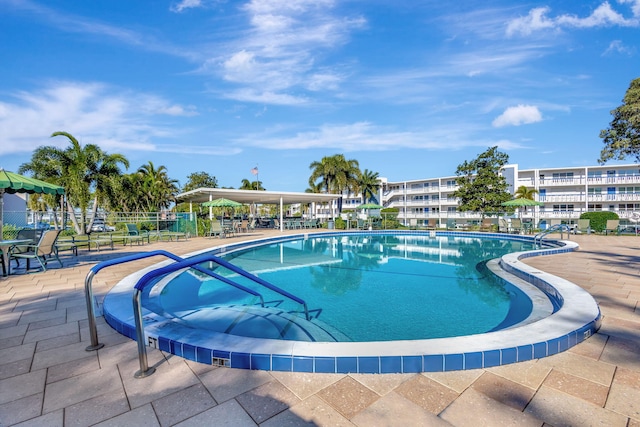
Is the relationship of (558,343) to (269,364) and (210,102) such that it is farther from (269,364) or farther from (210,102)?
(210,102)

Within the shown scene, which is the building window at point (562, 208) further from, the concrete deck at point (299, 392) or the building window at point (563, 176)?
the concrete deck at point (299, 392)

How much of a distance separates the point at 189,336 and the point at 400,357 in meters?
1.77

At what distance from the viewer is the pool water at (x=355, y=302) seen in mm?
3668

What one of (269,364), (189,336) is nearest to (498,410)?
(269,364)

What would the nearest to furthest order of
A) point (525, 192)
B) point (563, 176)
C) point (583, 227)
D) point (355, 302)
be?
point (355, 302) → point (583, 227) → point (525, 192) → point (563, 176)

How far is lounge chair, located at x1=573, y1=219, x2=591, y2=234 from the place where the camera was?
1594 cm

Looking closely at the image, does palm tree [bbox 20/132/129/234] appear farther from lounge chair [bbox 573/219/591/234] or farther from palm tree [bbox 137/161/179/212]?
lounge chair [bbox 573/219/591/234]

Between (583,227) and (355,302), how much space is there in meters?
18.2

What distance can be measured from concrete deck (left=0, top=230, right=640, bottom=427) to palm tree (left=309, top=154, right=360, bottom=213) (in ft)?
91.2

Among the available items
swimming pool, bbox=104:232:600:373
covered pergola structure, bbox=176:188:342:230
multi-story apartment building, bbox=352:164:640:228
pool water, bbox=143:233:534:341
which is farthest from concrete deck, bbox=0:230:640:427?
multi-story apartment building, bbox=352:164:640:228

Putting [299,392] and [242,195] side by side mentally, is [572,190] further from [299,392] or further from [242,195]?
[299,392]

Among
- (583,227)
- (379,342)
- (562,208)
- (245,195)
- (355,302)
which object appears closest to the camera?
(379,342)

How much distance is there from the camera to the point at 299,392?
1870 mm

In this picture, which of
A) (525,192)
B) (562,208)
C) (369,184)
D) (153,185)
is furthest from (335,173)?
(562,208)
